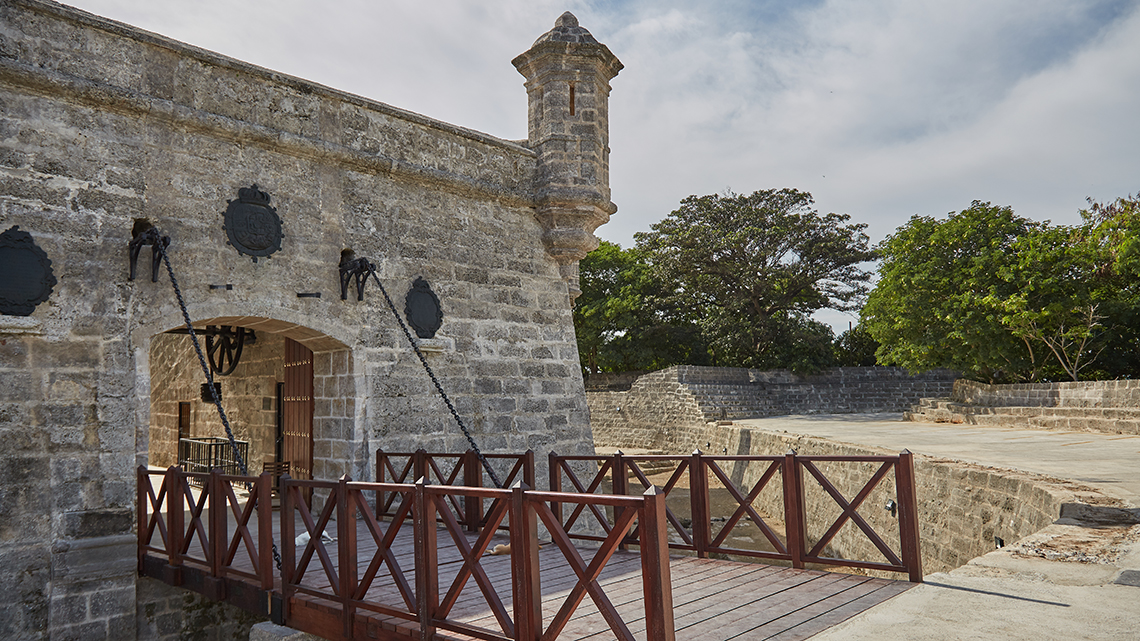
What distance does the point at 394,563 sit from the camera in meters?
3.88

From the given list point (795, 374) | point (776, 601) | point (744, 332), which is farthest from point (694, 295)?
point (776, 601)

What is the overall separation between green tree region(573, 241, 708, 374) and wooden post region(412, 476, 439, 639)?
2412cm

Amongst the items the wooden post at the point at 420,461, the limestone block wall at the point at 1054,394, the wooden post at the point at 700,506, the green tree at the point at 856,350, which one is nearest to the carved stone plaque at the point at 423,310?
the wooden post at the point at 420,461

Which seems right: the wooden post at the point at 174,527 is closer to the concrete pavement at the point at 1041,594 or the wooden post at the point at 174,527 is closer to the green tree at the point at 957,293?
the concrete pavement at the point at 1041,594

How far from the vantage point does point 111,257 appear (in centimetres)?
579

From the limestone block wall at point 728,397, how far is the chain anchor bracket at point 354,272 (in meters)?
16.2

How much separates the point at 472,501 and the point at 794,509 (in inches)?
108

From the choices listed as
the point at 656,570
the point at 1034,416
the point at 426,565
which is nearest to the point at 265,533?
the point at 426,565

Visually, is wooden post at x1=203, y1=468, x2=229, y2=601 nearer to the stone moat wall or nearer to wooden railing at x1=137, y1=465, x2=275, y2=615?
wooden railing at x1=137, y1=465, x2=275, y2=615

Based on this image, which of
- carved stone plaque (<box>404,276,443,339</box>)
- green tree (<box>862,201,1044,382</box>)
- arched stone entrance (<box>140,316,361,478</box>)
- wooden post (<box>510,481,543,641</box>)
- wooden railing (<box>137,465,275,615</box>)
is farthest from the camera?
green tree (<box>862,201,1044,382</box>)

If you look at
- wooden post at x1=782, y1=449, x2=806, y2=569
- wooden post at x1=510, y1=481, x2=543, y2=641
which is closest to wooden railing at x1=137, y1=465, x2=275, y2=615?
wooden post at x1=510, y1=481, x2=543, y2=641

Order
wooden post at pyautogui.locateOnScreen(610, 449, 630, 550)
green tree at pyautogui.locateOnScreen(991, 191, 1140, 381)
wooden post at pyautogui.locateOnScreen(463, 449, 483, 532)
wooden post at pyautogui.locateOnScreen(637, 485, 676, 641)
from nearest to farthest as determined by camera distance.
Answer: wooden post at pyautogui.locateOnScreen(637, 485, 676, 641) → wooden post at pyautogui.locateOnScreen(610, 449, 630, 550) → wooden post at pyautogui.locateOnScreen(463, 449, 483, 532) → green tree at pyautogui.locateOnScreen(991, 191, 1140, 381)

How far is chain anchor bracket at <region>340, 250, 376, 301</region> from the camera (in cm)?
707

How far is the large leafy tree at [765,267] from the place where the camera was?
25797 millimetres
